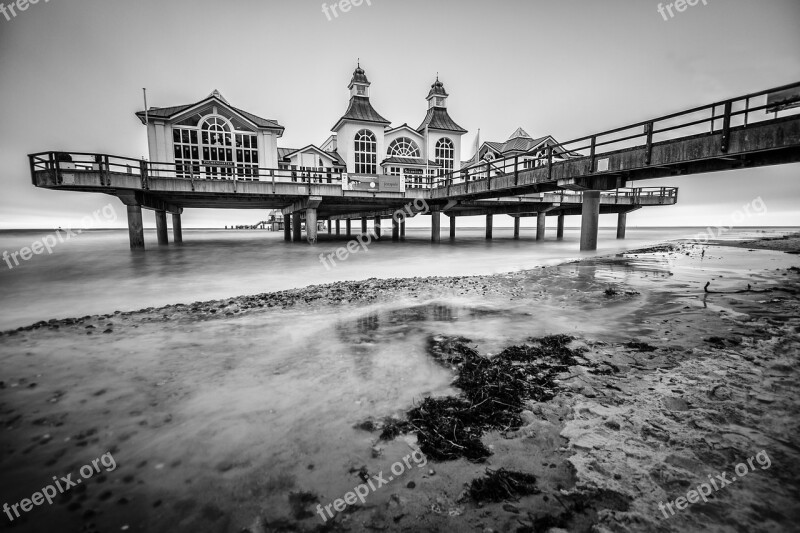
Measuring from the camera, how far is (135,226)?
73.3 feet

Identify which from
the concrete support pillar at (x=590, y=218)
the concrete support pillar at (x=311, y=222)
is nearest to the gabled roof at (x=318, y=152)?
the concrete support pillar at (x=311, y=222)

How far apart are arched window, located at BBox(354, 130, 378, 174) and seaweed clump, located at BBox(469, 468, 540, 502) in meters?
38.3

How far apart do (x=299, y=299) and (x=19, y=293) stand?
860 cm

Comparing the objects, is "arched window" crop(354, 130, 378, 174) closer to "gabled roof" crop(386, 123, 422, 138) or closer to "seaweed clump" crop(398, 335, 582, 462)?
"gabled roof" crop(386, 123, 422, 138)

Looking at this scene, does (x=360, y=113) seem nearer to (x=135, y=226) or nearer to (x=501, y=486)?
(x=135, y=226)

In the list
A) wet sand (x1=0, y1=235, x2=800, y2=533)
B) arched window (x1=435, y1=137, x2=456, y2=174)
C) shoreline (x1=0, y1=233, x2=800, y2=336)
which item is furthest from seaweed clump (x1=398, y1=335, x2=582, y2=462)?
arched window (x1=435, y1=137, x2=456, y2=174)

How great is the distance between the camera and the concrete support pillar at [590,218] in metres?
18.7

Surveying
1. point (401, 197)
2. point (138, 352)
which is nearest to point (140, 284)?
point (138, 352)

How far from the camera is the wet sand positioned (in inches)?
86.5

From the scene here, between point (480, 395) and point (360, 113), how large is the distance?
4010 cm

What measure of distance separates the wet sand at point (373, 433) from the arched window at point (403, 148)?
36918 mm

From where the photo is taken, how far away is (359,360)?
469 centimetres

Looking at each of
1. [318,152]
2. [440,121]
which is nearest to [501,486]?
[318,152]

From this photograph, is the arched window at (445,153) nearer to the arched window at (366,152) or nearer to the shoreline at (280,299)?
the arched window at (366,152)
